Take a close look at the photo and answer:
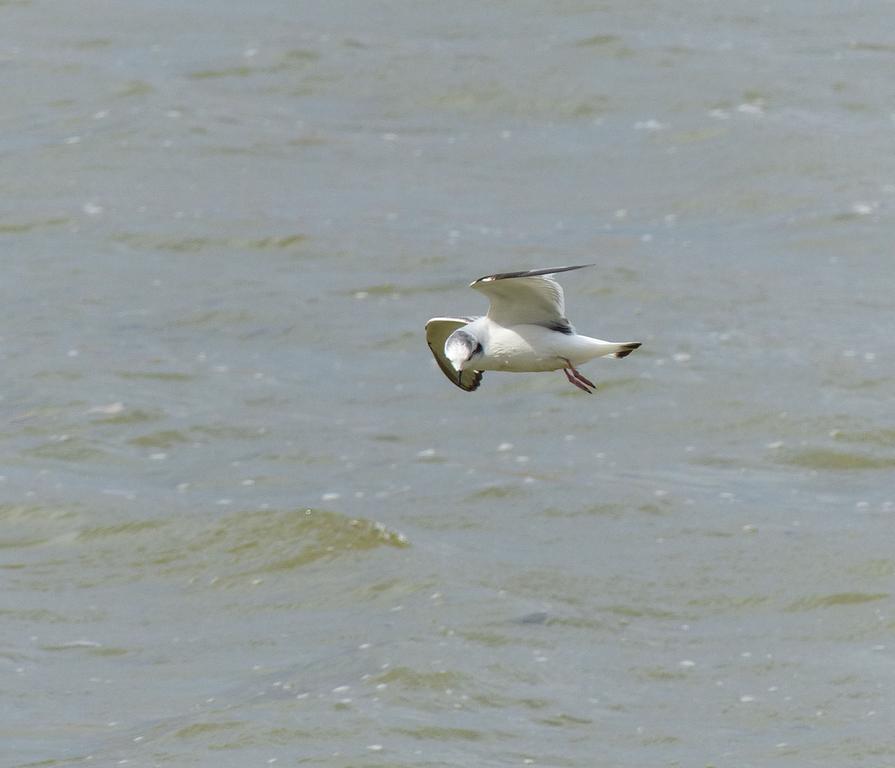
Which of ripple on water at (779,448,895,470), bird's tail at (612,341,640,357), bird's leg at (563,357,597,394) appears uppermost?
bird's tail at (612,341,640,357)

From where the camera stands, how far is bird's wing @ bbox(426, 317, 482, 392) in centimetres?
1334

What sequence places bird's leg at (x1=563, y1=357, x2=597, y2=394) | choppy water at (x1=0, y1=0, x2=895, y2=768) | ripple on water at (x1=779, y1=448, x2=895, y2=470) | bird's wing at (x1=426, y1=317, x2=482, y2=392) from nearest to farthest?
bird's leg at (x1=563, y1=357, x2=597, y2=394) < bird's wing at (x1=426, y1=317, x2=482, y2=392) < choppy water at (x1=0, y1=0, x2=895, y2=768) < ripple on water at (x1=779, y1=448, x2=895, y2=470)

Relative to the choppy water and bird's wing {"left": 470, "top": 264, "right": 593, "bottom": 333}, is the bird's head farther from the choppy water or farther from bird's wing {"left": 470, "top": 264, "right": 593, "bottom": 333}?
the choppy water

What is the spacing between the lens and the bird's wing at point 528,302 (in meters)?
12.7

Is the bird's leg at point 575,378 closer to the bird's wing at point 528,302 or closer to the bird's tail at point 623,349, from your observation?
the bird's wing at point 528,302

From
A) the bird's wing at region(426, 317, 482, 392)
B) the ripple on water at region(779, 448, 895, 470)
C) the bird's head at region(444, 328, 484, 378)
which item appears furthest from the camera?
the ripple on water at region(779, 448, 895, 470)

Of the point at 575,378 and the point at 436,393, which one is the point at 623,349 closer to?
the point at 575,378

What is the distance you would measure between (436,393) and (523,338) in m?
12.1

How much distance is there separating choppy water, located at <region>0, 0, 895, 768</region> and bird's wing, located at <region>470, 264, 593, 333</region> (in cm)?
414

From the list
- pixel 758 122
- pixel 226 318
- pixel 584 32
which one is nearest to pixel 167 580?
pixel 226 318

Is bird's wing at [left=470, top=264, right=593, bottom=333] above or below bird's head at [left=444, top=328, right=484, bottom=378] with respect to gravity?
above

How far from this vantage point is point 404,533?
21125 mm

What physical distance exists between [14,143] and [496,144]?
7.91m


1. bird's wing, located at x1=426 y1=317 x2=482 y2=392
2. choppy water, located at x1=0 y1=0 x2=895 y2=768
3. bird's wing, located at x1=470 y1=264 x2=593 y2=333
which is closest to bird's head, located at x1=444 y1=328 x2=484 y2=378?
bird's wing, located at x1=470 y1=264 x2=593 y2=333
